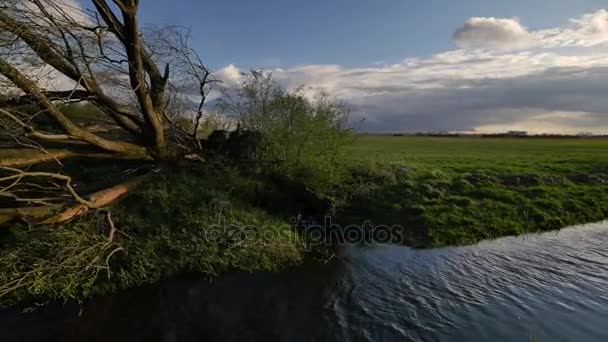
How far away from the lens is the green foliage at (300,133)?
52.6 feet

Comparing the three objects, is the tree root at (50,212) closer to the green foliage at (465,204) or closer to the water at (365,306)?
the water at (365,306)

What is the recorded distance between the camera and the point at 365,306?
964 cm

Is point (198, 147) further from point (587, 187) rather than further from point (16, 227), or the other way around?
point (587, 187)

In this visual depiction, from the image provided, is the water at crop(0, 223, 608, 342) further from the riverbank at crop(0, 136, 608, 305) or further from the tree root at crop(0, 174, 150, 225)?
the tree root at crop(0, 174, 150, 225)

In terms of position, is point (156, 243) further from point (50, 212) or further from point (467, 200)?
point (467, 200)

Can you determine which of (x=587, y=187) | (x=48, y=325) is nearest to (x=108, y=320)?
(x=48, y=325)

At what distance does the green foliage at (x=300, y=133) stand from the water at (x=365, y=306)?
4.02 m

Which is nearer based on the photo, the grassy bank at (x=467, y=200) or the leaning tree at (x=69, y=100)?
the leaning tree at (x=69, y=100)

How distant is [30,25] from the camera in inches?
399

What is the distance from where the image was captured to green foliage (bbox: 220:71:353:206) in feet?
52.6

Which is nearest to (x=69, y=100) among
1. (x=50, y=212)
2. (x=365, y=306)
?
(x=50, y=212)

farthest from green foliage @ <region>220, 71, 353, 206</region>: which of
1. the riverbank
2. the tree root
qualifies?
the tree root

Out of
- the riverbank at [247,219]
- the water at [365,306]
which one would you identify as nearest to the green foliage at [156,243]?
the riverbank at [247,219]

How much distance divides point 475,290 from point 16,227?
12.4 meters
